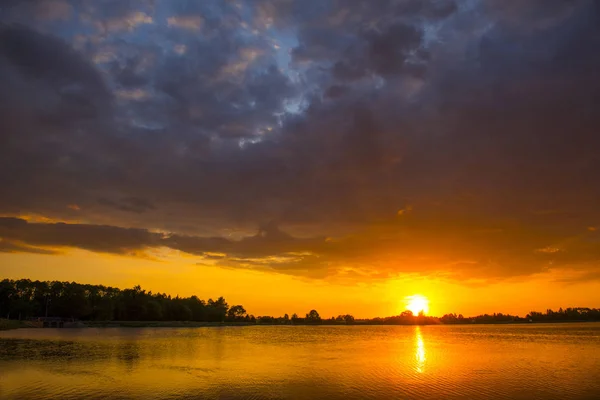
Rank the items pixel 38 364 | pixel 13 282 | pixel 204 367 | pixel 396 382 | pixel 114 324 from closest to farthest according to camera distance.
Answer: pixel 396 382 → pixel 38 364 → pixel 204 367 → pixel 114 324 → pixel 13 282

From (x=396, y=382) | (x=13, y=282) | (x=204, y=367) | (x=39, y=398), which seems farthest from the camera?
(x=13, y=282)

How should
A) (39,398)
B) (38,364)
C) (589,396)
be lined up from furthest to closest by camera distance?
(38,364) < (589,396) < (39,398)

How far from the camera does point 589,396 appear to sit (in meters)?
32.2

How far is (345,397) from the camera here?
32250mm

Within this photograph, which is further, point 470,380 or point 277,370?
point 277,370

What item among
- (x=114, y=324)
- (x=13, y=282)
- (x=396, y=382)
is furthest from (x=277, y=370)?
(x=13, y=282)

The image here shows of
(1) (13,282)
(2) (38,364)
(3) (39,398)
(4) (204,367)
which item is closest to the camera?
(3) (39,398)

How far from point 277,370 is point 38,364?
25.3 meters

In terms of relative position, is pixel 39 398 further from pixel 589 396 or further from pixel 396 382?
pixel 589 396

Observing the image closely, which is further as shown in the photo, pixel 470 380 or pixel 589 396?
pixel 470 380

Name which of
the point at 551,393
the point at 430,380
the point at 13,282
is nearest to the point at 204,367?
the point at 430,380

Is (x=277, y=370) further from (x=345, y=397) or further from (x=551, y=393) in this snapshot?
(x=551, y=393)

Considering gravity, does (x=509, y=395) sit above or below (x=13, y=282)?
below

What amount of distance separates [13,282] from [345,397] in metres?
204
